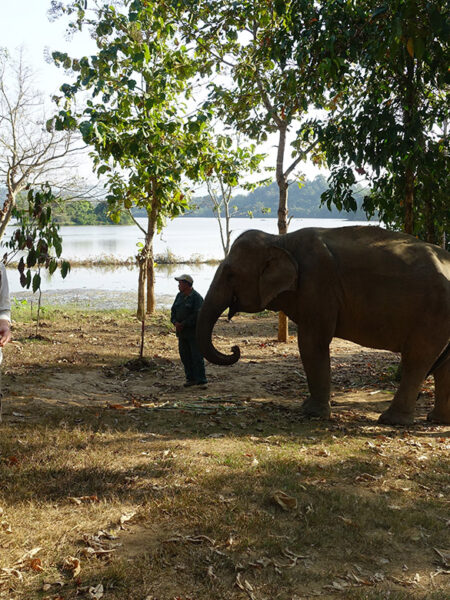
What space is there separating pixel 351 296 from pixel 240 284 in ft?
5.31

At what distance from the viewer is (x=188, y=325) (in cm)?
975

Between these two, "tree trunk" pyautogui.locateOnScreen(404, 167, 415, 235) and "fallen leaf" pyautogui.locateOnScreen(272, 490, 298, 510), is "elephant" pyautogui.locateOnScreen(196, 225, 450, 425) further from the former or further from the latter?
"fallen leaf" pyautogui.locateOnScreen(272, 490, 298, 510)

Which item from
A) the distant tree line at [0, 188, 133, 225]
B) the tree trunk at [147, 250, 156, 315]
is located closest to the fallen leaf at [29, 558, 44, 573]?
the distant tree line at [0, 188, 133, 225]

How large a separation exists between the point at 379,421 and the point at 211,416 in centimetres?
245

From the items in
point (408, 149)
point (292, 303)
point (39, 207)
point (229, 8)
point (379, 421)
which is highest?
point (229, 8)

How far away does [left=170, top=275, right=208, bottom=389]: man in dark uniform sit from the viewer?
31.9 ft

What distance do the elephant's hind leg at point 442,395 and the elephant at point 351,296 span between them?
0.01 meters

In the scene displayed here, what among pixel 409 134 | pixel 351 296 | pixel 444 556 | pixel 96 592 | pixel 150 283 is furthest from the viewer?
pixel 150 283

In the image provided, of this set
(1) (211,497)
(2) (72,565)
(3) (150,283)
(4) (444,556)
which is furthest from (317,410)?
(3) (150,283)

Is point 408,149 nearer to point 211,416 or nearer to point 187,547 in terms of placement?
point 211,416

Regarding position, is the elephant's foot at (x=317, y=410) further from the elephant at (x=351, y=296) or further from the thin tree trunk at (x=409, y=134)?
the thin tree trunk at (x=409, y=134)

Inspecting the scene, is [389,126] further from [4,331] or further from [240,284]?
[4,331]

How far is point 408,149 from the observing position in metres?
9.10

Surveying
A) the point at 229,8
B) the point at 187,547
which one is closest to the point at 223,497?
the point at 187,547
